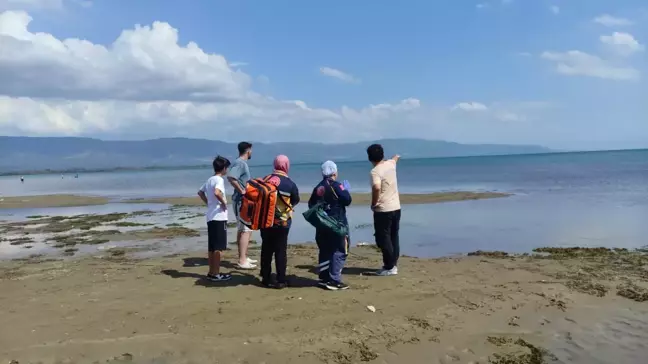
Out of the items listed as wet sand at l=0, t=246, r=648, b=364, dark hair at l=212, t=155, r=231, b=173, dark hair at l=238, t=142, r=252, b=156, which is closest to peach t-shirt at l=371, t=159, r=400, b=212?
wet sand at l=0, t=246, r=648, b=364

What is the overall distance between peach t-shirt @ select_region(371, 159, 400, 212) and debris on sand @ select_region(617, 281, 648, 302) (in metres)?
3.62

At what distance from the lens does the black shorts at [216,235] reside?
318 inches

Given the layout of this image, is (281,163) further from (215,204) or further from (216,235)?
(216,235)

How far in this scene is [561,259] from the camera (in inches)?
410

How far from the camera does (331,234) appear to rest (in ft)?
25.6

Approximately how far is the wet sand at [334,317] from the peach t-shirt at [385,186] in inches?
48.4

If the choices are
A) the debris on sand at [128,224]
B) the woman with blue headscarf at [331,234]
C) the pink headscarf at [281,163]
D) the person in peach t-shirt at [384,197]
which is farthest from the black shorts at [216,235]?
the debris on sand at [128,224]

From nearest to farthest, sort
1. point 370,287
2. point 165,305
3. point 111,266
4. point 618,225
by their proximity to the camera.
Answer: point 165,305 < point 370,287 < point 111,266 < point 618,225

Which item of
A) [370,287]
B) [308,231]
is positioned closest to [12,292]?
[370,287]

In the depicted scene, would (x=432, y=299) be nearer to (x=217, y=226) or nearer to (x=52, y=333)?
(x=217, y=226)

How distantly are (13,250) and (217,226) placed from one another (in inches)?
354

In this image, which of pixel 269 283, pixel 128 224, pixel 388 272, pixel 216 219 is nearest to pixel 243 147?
pixel 216 219

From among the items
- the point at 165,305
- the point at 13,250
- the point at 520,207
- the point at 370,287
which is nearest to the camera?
the point at 165,305

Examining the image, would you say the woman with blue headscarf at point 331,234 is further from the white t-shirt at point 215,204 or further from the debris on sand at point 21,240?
the debris on sand at point 21,240
